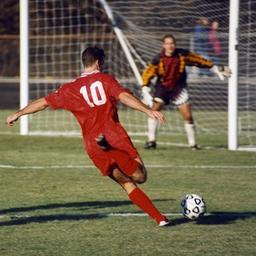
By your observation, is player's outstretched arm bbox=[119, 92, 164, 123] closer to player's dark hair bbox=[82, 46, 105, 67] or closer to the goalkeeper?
player's dark hair bbox=[82, 46, 105, 67]

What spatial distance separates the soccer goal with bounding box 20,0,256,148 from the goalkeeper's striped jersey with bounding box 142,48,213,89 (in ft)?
2.73

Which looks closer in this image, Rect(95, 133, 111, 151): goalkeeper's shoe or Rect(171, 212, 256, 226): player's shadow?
Rect(95, 133, 111, 151): goalkeeper's shoe

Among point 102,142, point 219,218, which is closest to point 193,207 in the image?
point 219,218

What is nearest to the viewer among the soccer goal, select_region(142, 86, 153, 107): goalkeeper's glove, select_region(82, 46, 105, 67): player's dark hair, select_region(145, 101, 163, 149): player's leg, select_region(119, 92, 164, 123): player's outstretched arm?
select_region(119, 92, 164, 123): player's outstretched arm

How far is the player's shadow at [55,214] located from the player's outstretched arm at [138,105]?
4.60 feet

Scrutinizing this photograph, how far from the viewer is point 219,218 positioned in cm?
1037

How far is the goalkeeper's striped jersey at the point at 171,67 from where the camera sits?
1669 cm

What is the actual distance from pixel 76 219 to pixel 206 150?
23.1ft

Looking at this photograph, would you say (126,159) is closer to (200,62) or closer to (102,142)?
(102,142)

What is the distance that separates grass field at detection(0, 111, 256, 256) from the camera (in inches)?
351

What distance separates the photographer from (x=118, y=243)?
8977mm

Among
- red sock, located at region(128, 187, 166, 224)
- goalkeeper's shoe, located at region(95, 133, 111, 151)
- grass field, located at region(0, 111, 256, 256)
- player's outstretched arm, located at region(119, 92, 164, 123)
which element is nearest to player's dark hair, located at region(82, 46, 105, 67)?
player's outstretched arm, located at region(119, 92, 164, 123)

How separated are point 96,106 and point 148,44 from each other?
1136cm

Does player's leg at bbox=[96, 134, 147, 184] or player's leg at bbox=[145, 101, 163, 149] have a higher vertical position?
player's leg at bbox=[96, 134, 147, 184]
